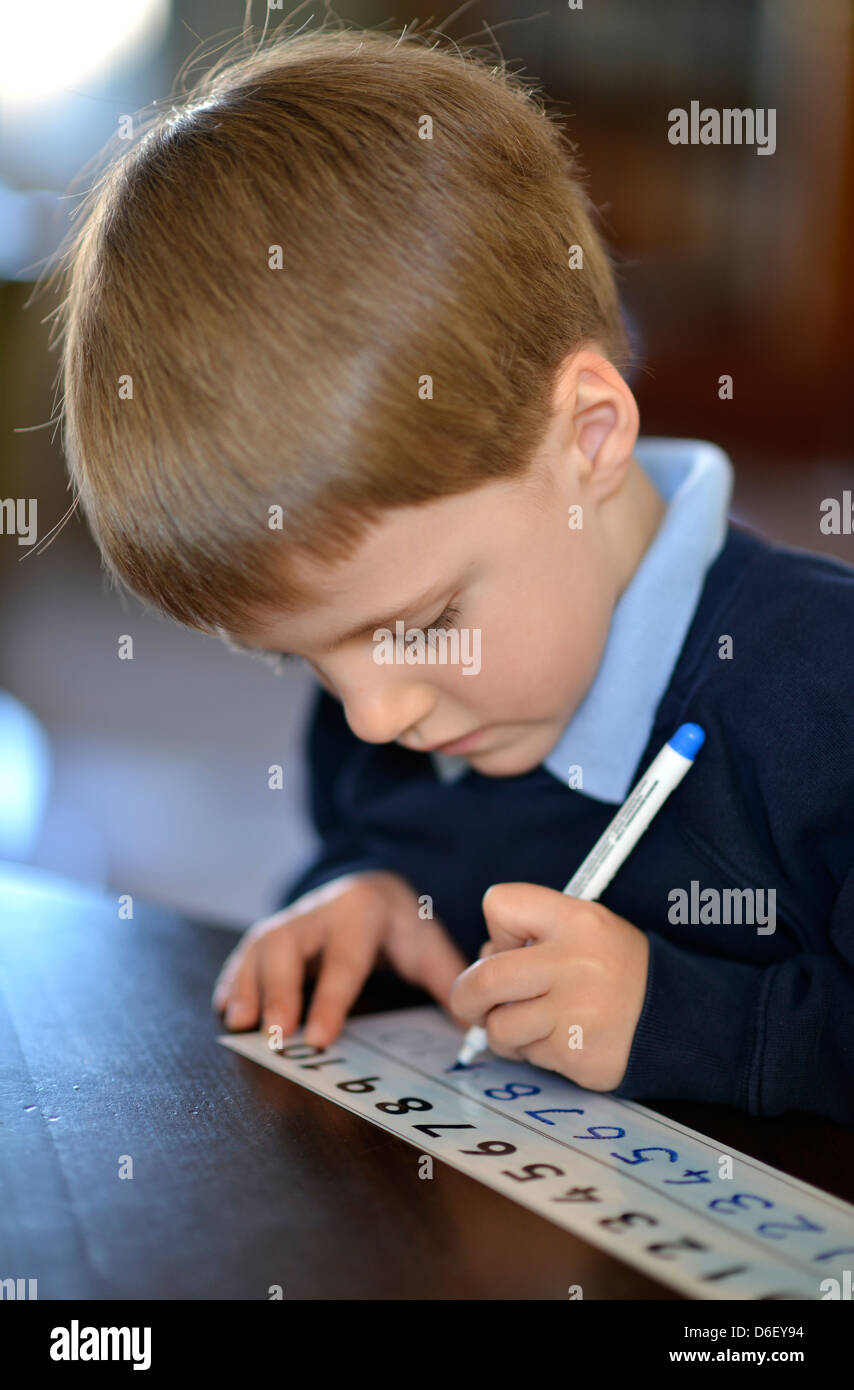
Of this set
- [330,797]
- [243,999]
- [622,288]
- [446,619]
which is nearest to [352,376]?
[446,619]

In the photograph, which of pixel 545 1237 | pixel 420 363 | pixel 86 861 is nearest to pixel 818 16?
pixel 86 861

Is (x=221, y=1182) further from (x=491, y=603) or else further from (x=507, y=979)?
(x=491, y=603)

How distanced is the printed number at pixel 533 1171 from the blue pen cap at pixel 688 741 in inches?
9.0

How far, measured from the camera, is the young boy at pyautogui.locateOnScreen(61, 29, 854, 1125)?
0.56m

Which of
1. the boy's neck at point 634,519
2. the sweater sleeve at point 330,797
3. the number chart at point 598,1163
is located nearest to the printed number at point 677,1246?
the number chart at point 598,1163

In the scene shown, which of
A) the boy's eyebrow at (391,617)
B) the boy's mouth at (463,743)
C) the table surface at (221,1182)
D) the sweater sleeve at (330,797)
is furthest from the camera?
the sweater sleeve at (330,797)

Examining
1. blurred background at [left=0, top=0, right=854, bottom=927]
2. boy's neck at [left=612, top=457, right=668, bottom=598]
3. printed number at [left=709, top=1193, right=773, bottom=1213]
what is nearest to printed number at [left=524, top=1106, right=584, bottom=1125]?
printed number at [left=709, top=1193, right=773, bottom=1213]

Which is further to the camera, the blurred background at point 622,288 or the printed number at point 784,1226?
the blurred background at point 622,288

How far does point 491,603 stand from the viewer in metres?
0.64

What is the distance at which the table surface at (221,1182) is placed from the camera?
0.40 meters

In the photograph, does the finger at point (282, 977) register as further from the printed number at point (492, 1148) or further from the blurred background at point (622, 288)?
the blurred background at point (622, 288)

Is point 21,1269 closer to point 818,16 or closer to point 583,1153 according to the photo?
point 583,1153

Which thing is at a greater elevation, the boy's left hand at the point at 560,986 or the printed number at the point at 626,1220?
the boy's left hand at the point at 560,986
